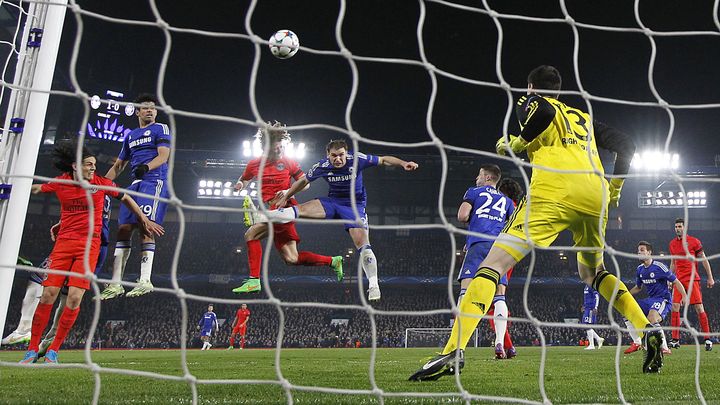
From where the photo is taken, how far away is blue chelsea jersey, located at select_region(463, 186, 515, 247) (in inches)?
240

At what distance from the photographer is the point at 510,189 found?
21.4 feet

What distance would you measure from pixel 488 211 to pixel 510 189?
1.75 feet

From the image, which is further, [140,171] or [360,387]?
[140,171]

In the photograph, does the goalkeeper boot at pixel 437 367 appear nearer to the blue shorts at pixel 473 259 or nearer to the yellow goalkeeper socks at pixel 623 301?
the yellow goalkeeper socks at pixel 623 301

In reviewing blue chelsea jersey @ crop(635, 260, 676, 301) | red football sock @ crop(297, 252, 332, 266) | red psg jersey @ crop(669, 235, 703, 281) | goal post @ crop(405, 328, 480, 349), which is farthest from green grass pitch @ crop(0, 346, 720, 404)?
goal post @ crop(405, 328, 480, 349)

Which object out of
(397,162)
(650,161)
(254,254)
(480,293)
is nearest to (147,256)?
(254,254)

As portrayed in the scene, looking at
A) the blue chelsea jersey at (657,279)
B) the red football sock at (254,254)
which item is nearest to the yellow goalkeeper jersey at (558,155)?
the red football sock at (254,254)

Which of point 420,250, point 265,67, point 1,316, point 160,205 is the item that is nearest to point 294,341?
point 420,250

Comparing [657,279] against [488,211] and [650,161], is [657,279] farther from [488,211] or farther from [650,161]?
[650,161]

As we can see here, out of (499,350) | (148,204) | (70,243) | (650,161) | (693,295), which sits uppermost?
(650,161)

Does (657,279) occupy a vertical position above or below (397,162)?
below

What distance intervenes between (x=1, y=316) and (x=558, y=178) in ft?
11.5

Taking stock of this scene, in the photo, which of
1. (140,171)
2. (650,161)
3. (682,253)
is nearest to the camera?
(140,171)

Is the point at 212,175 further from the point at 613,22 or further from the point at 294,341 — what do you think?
the point at 613,22
